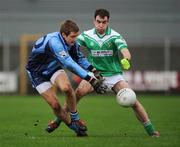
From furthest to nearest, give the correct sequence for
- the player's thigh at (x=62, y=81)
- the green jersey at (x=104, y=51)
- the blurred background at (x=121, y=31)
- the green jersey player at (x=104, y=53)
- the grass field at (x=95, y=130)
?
the blurred background at (x=121, y=31)
the green jersey at (x=104, y=51)
the green jersey player at (x=104, y=53)
the player's thigh at (x=62, y=81)
the grass field at (x=95, y=130)

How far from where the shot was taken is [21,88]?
28.5m

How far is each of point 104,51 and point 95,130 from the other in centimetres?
184

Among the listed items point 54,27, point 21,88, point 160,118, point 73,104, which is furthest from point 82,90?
point 54,27

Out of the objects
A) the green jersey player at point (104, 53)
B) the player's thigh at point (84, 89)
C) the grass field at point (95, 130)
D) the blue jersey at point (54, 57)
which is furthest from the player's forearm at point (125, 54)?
the grass field at point (95, 130)

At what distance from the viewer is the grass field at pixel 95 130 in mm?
9992

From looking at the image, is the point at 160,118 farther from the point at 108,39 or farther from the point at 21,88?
the point at 21,88

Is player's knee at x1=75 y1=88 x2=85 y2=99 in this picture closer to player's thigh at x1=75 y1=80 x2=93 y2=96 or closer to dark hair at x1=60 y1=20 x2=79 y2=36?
player's thigh at x1=75 y1=80 x2=93 y2=96

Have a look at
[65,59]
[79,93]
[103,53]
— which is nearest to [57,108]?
[79,93]

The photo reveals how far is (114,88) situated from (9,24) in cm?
2037

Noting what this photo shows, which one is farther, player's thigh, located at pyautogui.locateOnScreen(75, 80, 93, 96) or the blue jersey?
player's thigh, located at pyautogui.locateOnScreen(75, 80, 93, 96)

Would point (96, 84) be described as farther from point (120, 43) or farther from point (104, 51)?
point (104, 51)

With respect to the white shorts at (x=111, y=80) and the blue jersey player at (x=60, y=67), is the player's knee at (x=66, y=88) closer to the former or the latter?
the blue jersey player at (x=60, y=67)

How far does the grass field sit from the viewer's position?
32.8 ft

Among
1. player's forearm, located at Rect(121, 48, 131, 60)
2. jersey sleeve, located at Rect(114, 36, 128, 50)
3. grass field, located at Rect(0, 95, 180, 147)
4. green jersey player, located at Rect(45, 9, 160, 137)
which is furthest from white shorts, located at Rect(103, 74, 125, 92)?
grass field, located at Rect(0, 95, 180, 147)
